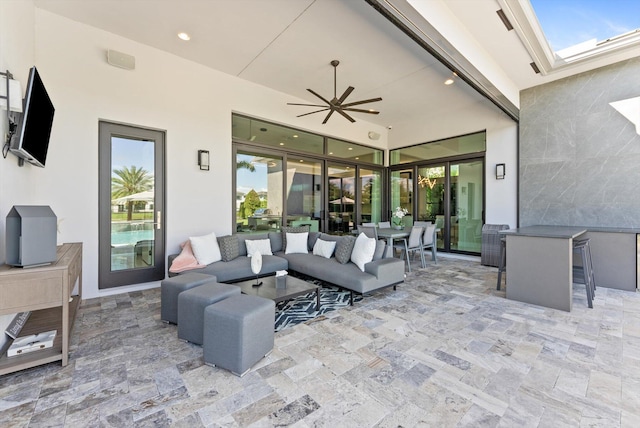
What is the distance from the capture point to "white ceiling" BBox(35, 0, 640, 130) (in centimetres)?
332

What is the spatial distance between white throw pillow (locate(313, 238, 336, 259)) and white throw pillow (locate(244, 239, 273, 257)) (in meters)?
0.89

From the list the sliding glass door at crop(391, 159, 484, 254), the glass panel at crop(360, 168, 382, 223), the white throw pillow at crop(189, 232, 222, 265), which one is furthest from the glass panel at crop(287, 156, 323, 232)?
the sliding glass door at crop(391, 159, 484, 254)

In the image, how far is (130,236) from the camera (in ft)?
13.8

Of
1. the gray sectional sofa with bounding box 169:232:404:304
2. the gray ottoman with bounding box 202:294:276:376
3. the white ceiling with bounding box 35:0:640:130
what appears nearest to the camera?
the gray ottoman with bounding box 202:294:276:376

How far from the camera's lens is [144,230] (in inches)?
169

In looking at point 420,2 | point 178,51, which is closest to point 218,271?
point 178,51

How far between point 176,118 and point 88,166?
1.45 metres

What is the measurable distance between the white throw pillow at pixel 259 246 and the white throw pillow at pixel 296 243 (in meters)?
0.37

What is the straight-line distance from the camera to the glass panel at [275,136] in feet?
Result: 17.5

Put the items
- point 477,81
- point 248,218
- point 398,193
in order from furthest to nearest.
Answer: point 398,193, point 248,218, point 477,81

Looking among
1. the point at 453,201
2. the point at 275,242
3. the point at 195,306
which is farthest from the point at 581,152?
the point at 195,306

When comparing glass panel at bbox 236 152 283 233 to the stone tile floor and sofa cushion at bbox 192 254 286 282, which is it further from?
the stone tile floor

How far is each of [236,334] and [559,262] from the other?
157 inches

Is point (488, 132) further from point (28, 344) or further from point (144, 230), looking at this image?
point (28, 344)
